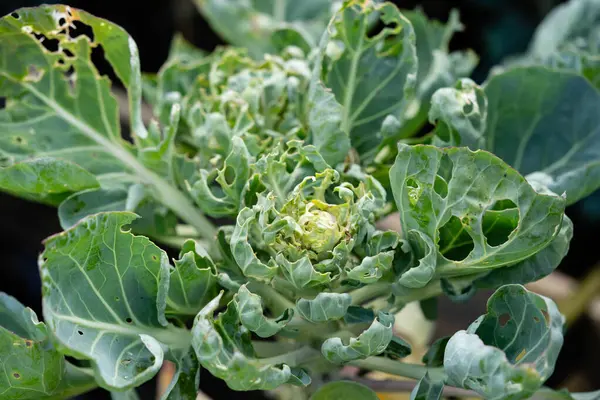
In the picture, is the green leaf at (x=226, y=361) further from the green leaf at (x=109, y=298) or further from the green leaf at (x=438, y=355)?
the green leaf at (x=438, y=355)

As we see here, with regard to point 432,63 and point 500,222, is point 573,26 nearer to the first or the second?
point 432,63

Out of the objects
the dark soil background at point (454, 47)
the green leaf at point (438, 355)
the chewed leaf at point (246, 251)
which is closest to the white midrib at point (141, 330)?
the chewed leaf at point (246, 251)

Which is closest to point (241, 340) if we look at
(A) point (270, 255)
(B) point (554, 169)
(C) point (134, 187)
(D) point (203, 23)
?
(A) point (270, 255)

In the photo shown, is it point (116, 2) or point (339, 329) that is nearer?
point (339, 329)

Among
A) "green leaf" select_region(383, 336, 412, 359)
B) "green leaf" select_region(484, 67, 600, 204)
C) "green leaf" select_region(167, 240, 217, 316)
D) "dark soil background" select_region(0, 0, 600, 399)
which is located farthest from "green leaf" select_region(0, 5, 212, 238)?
"dark soil background" select_region(0, 0, 600, 399)

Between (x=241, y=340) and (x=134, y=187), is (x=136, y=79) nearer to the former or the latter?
(x=134, y=187)
